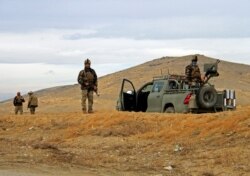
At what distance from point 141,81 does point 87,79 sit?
54.3 meters

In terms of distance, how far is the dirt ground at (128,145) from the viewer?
1245cm

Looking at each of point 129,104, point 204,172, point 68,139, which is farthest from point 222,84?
point 204,172

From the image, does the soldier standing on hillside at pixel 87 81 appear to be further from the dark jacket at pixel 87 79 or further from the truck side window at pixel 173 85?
the truck side window at pixel 173 85

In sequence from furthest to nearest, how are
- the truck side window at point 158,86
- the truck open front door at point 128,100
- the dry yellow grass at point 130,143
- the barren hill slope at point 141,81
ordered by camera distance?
the barren hill slope at point 141,81 → the truck open front door at point 128,100 → the truck side window at point 158,86 → the dry yellow grass at point 130,143

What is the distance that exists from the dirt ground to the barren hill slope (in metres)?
33.9

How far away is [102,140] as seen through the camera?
16.6 m

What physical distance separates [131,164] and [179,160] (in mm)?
1054

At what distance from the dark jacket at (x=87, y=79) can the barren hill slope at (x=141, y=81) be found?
104 ft

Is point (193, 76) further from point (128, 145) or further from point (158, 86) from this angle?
point (128, 145)

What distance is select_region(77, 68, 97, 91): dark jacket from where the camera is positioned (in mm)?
20625

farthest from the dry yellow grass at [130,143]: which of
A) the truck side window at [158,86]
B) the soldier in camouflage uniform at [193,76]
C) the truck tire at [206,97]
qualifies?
the soldier in camouflage uniform at [193,76]

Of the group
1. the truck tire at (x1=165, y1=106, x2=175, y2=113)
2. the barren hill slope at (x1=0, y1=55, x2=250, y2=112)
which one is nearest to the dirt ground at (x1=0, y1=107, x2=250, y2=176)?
the truck tire at (x1=165, y1=106, x2=175, y2=113)

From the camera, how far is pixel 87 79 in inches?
812

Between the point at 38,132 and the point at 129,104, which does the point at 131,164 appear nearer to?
the point at 38,132
